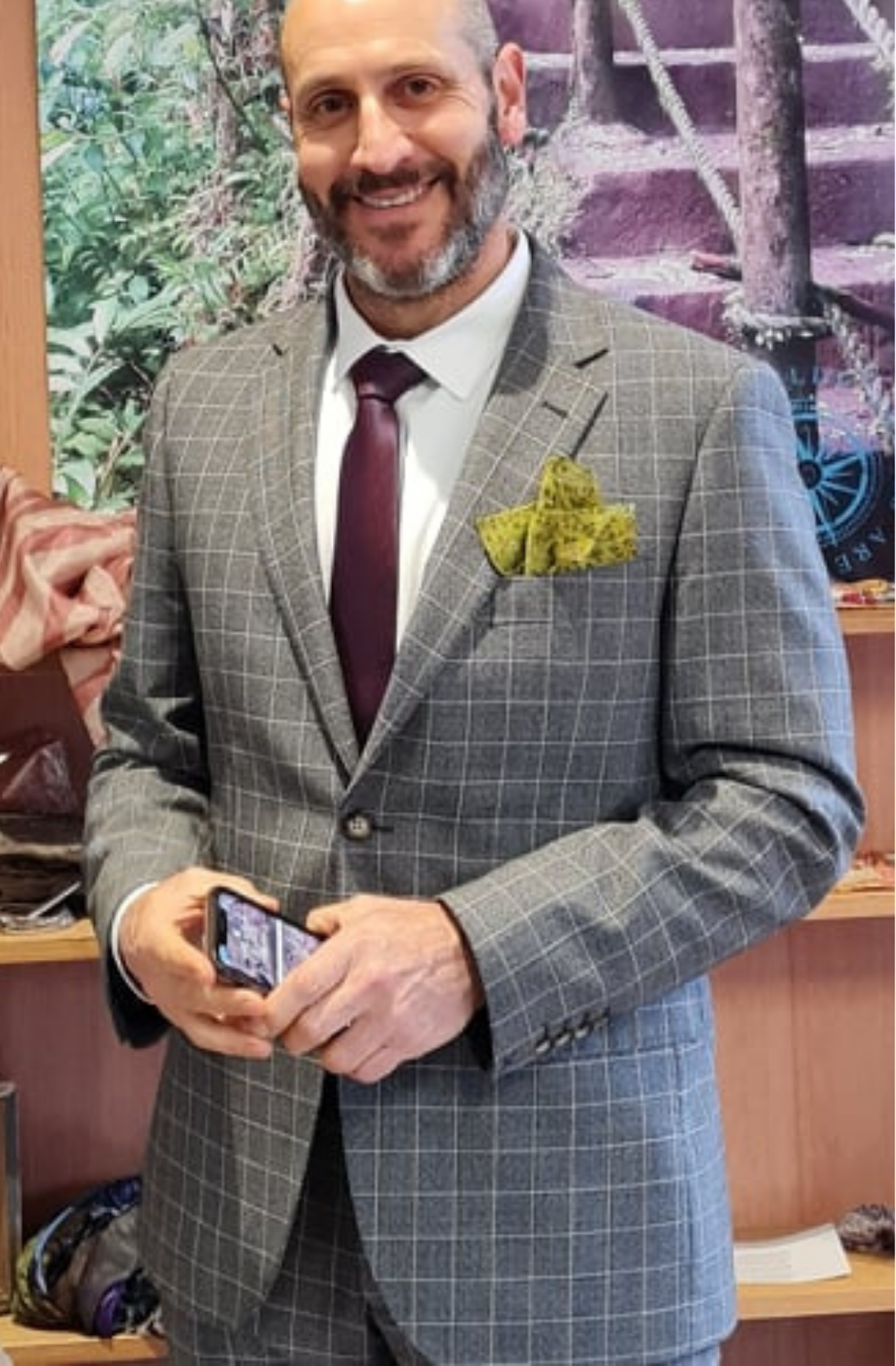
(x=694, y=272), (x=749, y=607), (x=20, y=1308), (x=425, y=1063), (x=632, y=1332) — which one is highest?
(x=694, y=272)

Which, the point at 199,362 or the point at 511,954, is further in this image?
the point at 199,362

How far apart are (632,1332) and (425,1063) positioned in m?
0.25

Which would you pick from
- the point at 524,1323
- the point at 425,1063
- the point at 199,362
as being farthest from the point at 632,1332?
the point at 199,362

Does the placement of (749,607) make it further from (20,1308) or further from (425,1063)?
(20,1308)

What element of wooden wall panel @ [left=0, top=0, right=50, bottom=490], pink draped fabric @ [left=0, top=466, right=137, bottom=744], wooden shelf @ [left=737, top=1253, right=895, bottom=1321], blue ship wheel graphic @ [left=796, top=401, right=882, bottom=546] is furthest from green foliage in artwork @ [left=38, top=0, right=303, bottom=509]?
wooden shelf @ [left=737, top=1253, right=895, bottom=1321]

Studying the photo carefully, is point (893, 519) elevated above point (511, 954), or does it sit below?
above

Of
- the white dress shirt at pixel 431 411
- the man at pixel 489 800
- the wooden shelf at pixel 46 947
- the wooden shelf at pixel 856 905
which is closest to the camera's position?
the man at pixel 489 800

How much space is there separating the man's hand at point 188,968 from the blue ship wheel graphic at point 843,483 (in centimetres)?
110

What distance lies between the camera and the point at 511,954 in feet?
4.38

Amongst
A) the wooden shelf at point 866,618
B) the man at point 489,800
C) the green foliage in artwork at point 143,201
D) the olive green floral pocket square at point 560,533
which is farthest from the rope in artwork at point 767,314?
the olive green floral pocket square at point 560,533

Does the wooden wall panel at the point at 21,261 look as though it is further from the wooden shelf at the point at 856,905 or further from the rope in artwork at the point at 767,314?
the wooden shelf at the point at 856,905

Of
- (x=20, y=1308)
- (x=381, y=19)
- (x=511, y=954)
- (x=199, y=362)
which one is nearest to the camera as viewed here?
(x=511, y=954)

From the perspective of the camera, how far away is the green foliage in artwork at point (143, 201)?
2.20m

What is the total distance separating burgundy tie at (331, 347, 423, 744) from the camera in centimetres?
144
